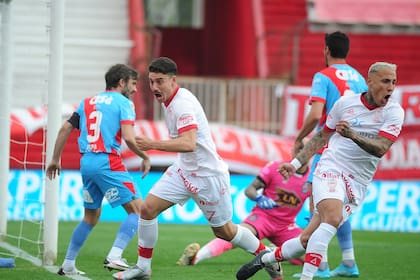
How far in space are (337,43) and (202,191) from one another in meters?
2.20

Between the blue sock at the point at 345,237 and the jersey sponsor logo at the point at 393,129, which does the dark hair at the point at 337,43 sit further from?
the jersey sponsor logo at the point at 393,129

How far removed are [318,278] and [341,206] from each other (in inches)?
66.1

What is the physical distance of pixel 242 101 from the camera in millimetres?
19938

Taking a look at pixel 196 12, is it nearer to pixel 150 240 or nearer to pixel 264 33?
pixel 264 33

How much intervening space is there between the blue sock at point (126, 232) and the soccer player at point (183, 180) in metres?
0.75

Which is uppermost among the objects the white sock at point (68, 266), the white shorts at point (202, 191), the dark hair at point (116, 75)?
the dark hair at point (116, 75)

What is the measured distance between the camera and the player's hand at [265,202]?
9859 millimetres

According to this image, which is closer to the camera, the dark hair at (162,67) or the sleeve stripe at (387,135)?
the sleeve stripe at (387,135)

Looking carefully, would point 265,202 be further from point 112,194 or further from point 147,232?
point 147,232

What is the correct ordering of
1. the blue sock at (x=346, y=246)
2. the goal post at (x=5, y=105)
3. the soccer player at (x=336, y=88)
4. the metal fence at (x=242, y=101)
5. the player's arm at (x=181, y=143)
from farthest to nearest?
the metal fence at (x=242, y=101), the goal post at (x=5, y=105), the blue sock at (x=346, y=246), the soccer player at (x=336, y=88), the player's arm at (x=181, y=143)

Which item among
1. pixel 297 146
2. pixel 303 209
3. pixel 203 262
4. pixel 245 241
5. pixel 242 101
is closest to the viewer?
pixel 245 241

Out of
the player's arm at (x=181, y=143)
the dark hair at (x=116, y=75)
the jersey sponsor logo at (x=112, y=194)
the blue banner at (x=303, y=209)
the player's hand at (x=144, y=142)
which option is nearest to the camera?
the player's hand at (x=144, y=142)

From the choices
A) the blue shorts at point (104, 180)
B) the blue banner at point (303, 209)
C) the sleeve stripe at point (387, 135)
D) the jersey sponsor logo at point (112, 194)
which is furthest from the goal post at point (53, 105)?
the blue banner at point (303, 209)

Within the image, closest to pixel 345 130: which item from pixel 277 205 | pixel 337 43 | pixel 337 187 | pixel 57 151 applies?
pixel 337 187
